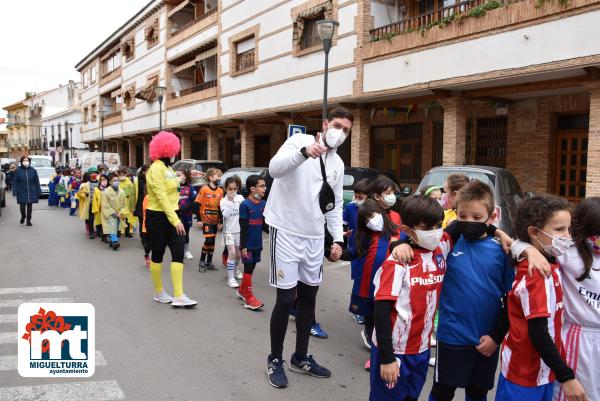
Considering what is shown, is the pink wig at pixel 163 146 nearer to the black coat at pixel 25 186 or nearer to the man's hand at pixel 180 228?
the man's hand at pixel 180 228

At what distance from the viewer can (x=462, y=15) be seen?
12.6m

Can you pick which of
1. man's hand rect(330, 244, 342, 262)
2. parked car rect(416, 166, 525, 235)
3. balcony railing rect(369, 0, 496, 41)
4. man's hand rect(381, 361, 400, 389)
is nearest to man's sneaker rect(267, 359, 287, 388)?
man's hand rect(330, 244, 342, 262)

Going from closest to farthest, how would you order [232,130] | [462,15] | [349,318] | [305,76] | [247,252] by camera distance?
[349,318] → [247,252] → [462,15] → [305,76] → [232,130]

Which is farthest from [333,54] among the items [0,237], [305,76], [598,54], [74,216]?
[0,237]

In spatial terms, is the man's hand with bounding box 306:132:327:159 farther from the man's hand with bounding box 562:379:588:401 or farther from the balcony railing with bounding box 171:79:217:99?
the balcony railing with bounding box 171:79:217:99

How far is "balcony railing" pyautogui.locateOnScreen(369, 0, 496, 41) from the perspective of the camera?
1255 centimetres

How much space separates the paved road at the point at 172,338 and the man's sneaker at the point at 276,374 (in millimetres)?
61

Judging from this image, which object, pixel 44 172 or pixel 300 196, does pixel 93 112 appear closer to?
pixel 44 172

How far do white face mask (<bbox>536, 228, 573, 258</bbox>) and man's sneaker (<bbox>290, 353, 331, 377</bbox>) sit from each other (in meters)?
2.18

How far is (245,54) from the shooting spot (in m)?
22.7

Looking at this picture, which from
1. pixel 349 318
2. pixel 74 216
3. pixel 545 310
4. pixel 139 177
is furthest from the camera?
pixel 74 216

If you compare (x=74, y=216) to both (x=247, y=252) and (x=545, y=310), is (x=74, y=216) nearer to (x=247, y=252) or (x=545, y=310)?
(x=247, y=252)

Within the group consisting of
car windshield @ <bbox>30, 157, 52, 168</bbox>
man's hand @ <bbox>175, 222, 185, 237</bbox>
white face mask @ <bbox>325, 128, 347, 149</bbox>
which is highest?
white face mask @ <bbox>325, 128, 347, 149</bbox>

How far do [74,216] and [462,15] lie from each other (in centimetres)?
1287
